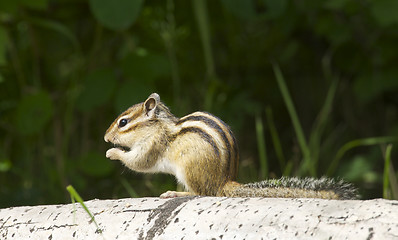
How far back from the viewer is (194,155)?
218 centimetres

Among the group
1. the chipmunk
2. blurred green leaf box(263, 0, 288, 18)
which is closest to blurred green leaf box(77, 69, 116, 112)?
blurred green leaf box(263, 0, 288, 18)

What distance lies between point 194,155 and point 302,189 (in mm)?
443

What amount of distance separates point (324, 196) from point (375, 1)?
8.76ft

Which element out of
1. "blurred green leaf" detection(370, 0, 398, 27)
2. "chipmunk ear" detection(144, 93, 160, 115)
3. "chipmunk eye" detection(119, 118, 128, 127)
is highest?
"blurred green leaf" detection(370, 0, 398, 27)

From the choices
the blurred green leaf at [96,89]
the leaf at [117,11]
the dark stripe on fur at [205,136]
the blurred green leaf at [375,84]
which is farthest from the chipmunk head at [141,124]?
the blurred green leaf at [375,84]

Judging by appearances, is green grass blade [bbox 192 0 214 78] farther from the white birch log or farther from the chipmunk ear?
the white birch log

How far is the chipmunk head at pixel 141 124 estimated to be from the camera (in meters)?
2.44

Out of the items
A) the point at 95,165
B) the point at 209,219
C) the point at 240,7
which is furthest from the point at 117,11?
the point at 209,219

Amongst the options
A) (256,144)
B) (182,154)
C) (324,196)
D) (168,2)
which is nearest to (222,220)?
(324,196)

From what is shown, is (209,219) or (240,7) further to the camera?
(240,7)

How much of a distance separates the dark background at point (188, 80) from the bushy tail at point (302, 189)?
154 cm

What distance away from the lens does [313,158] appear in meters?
3.77

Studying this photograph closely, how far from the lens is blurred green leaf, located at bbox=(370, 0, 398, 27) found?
4.05 m

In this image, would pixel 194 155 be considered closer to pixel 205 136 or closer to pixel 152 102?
pixel 205 136
